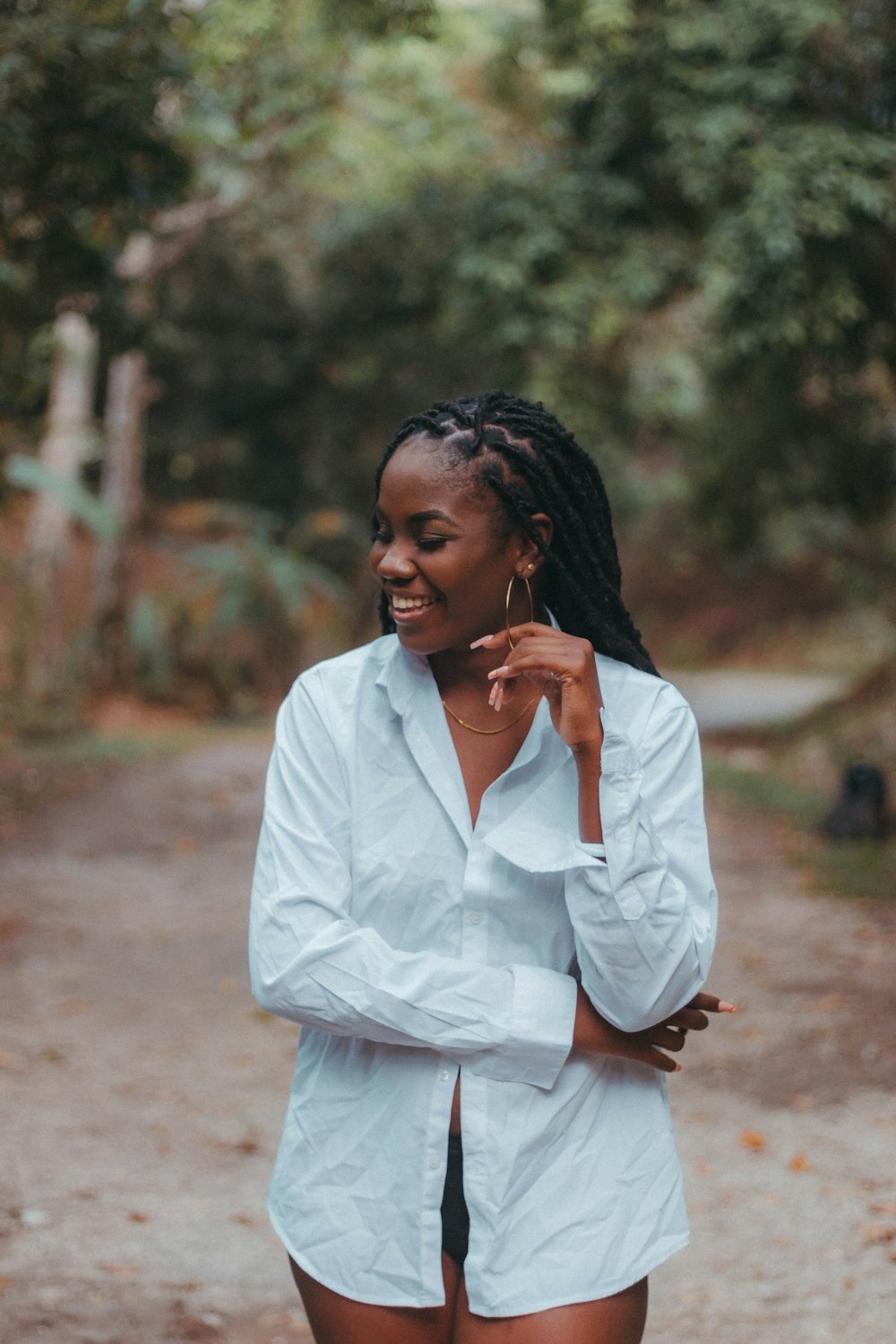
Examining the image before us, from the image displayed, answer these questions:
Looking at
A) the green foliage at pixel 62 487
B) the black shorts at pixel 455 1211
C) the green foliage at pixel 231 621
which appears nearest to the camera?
the black shorts at pixel 455 1211

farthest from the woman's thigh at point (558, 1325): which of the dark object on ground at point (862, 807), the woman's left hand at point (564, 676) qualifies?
the dark object on ground at point (862, 807)

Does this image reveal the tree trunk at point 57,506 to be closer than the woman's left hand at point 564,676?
No

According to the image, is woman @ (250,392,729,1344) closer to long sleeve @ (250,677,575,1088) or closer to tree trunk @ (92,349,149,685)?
long sleeve @ (250,677,575,1088)

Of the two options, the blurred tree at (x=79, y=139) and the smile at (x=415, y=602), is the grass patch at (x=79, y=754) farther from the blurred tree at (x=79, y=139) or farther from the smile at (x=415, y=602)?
the smile at (x=415, y=602)

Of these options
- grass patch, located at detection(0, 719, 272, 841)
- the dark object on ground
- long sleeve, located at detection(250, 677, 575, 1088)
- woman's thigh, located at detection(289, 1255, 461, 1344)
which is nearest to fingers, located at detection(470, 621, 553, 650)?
long sleeve, located at detection(250, 677, 575, 1088)

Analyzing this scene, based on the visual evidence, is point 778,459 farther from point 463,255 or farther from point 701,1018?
point 701,1018

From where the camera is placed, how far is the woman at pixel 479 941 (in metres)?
1.90

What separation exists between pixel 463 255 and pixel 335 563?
11.6m

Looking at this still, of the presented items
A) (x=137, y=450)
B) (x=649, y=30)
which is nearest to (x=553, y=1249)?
(x=649, y=30)

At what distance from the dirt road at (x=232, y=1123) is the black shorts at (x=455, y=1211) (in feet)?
6.84

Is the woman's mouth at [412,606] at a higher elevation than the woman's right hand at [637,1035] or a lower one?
higher

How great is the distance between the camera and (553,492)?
83.9 inches

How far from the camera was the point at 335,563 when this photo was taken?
22562 millimetres

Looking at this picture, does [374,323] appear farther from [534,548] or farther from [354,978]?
[354,978]
